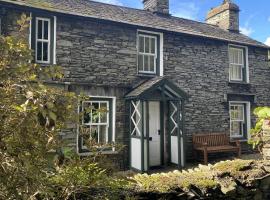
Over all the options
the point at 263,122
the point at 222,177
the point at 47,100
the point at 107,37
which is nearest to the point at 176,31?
the point at 107,37

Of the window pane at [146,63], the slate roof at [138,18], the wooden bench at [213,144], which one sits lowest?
the wooden bench at [213,144]

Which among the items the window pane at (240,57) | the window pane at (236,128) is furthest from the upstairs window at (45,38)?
the window pane at (240,57)

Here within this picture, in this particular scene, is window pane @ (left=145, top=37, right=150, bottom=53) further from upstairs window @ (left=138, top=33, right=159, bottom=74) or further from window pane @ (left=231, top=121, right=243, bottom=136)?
window pane @ (left=231, top=121, right=243, bottom=136)

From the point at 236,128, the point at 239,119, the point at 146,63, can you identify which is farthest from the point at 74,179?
the point at 239,119

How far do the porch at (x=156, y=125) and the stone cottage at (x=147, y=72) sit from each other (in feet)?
0.12

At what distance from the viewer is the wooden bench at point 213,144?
12005mm

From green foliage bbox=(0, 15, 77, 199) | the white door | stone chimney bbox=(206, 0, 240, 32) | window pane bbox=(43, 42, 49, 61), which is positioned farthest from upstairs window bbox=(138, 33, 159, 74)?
green foliage bbox=(0, 15, 77, 199)

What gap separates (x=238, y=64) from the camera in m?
14.4

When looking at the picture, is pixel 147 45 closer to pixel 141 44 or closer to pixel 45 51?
pixel 141 44

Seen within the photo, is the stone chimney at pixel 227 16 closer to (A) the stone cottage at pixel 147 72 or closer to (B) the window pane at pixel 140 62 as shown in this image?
(A) the stone cottage at pixel 147 72

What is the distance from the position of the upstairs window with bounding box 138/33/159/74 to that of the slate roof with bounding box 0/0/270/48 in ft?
1.83

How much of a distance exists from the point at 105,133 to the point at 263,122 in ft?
19.1

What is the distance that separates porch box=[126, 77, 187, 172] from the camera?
1037cm

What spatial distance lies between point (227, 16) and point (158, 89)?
7.44m
